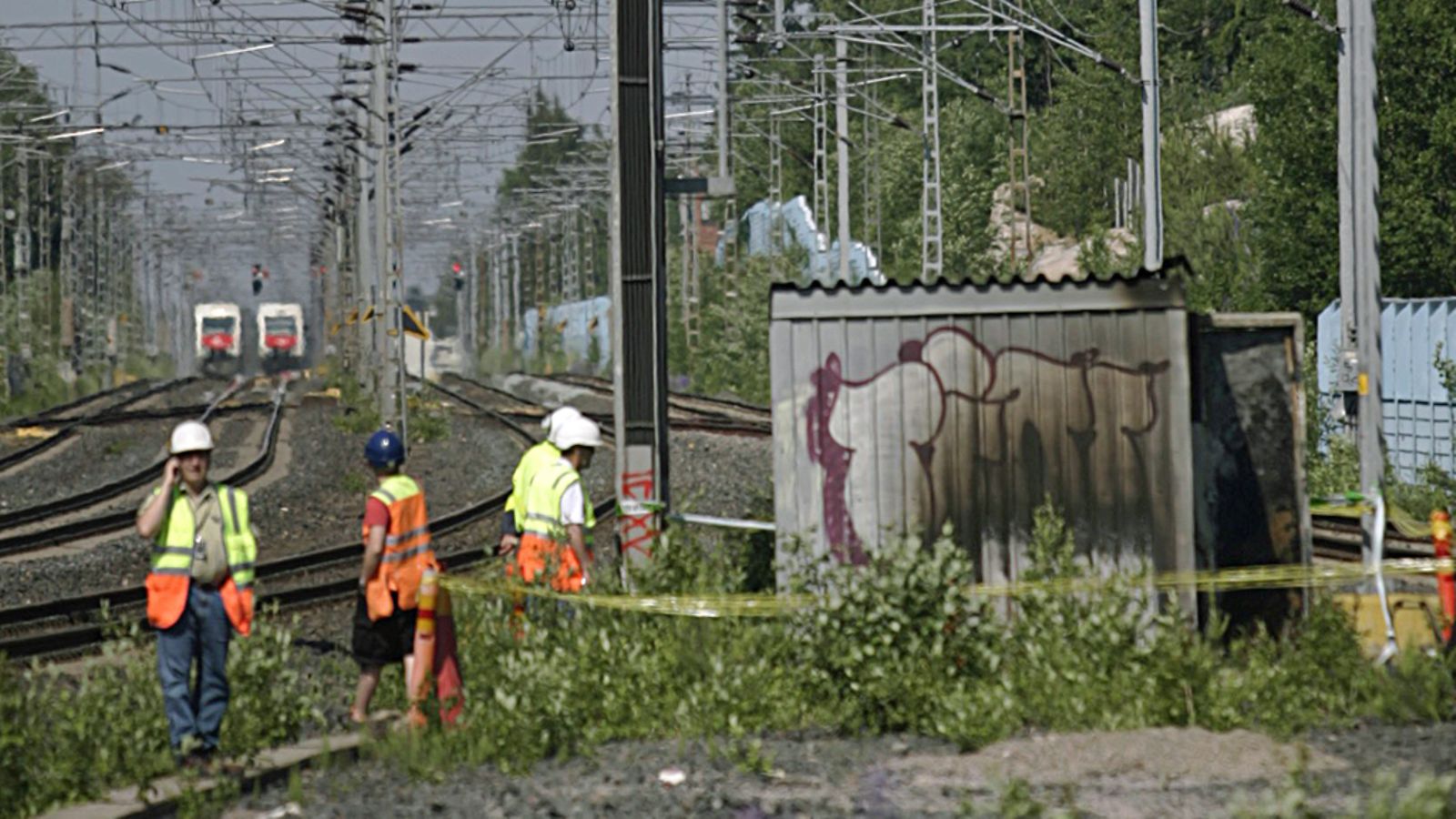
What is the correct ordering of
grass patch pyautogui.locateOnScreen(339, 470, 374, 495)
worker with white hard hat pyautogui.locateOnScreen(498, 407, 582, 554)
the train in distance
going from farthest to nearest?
the train in distance, grass patch pyautogui.locateOnScreen(339, 470, 374, 495), worker with white hard hat pyautogui.locateOnScreen(498, 407, 582, 554)

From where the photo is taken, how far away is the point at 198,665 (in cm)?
1061

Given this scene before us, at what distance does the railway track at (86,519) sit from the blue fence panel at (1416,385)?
15.3 meters

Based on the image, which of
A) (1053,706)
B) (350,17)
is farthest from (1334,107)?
(1053,706)

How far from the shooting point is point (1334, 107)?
4525cm

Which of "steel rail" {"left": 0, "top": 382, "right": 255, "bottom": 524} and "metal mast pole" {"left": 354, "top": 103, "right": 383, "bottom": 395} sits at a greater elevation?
"metal mast pole" {"left": 354, "top": 103, "right": 383, "bottom": 395}

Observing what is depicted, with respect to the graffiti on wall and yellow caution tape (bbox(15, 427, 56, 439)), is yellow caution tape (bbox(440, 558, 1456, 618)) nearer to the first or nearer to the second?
the graffiti on wall

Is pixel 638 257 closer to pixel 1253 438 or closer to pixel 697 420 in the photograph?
pixel 1253 438

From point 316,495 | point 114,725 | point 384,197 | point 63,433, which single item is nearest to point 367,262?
point 63,433

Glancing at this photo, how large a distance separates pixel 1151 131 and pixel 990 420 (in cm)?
1293

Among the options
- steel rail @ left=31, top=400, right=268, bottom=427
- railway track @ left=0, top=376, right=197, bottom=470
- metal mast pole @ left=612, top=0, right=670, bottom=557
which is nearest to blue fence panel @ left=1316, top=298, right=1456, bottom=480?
metal mast pole @ left=612, top=0, right=670, bottom=557

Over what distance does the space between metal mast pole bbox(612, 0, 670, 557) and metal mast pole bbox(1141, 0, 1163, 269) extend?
34.9 feet

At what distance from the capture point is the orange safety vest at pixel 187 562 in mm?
10469

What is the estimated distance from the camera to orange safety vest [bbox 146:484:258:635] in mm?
10469

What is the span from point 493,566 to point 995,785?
6.28 meters
